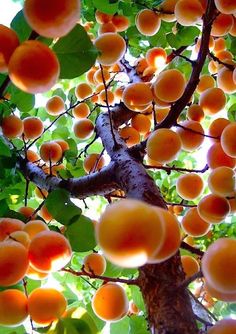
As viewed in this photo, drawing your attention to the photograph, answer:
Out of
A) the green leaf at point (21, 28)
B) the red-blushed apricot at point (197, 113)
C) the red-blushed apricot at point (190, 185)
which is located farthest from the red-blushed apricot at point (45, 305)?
the red-blushed apricot at point (197, 113)

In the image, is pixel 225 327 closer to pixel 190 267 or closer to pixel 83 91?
pixel 190 267

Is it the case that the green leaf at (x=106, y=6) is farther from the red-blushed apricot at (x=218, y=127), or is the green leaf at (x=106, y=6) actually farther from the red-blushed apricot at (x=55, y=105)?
the red-blushed apricot at (x=218, y=127)

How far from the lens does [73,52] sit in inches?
55.4

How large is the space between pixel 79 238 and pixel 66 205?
0.13 m

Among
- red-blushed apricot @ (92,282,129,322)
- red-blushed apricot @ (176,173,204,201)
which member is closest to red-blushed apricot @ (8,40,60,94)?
red-blushed apricot @ (92,282,129,322)

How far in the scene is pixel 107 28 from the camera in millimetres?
2621

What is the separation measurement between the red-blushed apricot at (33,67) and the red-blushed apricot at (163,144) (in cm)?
60

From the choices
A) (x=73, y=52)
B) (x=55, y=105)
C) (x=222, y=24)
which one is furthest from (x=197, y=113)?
(x=55, y=105)

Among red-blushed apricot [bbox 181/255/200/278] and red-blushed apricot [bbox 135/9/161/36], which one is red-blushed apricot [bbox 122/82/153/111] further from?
red-blushed apricot [bbox 181/255/200/278]

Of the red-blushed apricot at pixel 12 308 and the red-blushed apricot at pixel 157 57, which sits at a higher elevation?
the red-blushed apricot at pixel 12 308

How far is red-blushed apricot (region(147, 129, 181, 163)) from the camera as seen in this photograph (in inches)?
63.8

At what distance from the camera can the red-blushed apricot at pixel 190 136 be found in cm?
187

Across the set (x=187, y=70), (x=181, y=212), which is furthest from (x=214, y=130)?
(x=187, y=70)

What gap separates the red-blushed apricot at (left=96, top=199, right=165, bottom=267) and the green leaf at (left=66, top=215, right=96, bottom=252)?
71 cm
